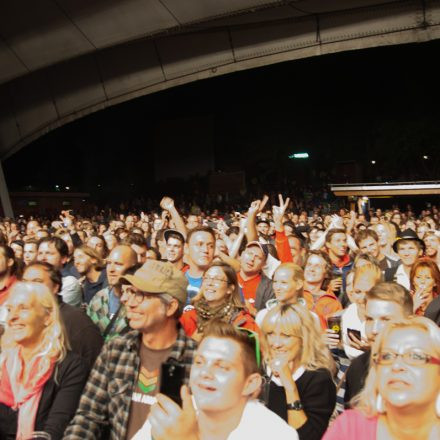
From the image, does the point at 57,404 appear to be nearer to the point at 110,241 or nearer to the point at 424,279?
the point at 424,279

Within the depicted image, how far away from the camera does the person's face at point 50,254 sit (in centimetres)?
597

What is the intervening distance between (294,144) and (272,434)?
43.8 m

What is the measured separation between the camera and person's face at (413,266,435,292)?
506 cm

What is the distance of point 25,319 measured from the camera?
3012mm

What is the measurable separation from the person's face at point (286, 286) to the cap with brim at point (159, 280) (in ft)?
4.89

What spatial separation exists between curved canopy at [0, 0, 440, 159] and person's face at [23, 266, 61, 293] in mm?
17007

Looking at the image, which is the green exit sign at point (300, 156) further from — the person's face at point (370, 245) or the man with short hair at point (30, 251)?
the man with short hair at point (30, 251)

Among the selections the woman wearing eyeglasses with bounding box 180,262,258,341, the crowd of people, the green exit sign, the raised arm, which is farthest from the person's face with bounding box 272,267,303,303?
the green exit sign

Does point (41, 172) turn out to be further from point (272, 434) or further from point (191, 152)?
point (272, 434)

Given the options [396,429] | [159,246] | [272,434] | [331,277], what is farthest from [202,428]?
[159,246]

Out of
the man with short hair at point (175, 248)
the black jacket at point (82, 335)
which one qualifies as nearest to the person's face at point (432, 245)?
the man with short hair at point (175, 248)

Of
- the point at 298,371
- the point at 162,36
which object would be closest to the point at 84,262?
the point at 298,371

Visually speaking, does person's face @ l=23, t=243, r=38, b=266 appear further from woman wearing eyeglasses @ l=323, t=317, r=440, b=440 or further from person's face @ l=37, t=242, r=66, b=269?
woman wearing eyeglasses @ l=323, t=317, r=440, b=440

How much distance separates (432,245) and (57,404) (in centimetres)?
580
